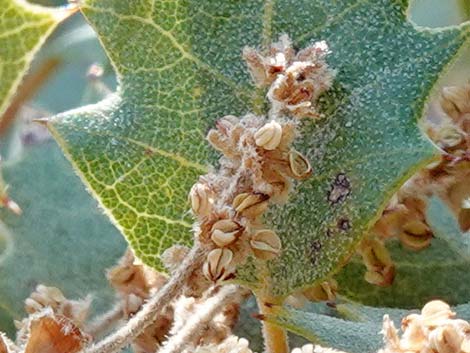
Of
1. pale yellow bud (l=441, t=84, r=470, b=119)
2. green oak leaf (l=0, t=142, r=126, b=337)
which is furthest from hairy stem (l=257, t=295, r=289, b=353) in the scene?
green oak leaf (l=0, t=142, r=126, b=337)

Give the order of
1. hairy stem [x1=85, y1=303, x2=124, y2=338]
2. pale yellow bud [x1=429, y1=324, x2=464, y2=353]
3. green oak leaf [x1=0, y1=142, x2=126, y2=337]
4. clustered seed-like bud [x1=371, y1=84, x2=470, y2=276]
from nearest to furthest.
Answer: pale yellow bud [x1=429, y1=324, x2=464, y2=353], clustered seed-like bud [x1=371, y1=84, x2=470, y2=276], hairy stem [x1=85, y1=303, x2=124, y2=338], green oak leaf [x1=0, y1=142, x2=126, y2=337]

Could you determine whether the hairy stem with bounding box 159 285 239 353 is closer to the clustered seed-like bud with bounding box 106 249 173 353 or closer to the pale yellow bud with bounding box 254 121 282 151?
the clustered seed-like bud with bounding box 106 249 173 353

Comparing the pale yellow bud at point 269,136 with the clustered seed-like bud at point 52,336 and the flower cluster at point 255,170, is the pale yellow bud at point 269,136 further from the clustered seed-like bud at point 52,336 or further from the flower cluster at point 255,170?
the clustered seed-like bud at point 52,336

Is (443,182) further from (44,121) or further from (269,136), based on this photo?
(44,121)

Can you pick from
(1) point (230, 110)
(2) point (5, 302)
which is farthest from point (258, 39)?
(2) point (5, 302)

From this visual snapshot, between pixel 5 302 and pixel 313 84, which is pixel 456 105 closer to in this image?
pixel 313 84

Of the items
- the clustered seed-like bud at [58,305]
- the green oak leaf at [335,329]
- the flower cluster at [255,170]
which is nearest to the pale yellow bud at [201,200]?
the flower cluster at [255,170]
